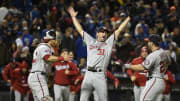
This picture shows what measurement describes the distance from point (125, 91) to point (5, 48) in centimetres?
474

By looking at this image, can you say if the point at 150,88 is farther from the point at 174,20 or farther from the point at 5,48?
the point at 174,20

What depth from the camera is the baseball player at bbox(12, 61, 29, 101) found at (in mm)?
14328

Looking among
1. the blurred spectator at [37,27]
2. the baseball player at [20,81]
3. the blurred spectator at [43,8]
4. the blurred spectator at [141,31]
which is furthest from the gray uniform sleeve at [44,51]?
the blurred spectator at [43,8]

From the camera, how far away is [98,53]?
31.8 feet

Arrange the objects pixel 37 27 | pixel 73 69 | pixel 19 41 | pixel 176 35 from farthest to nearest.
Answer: pixel 37 27
pixel 176 35
pixel 19 41
pixel 73 69

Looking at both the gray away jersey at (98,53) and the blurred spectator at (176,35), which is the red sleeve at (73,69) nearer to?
the gray away jersey at (98,53)

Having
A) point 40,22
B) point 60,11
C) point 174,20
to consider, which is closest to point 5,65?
point 40,22

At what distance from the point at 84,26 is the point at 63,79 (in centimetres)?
410

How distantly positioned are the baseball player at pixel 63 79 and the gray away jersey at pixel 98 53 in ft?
10.5

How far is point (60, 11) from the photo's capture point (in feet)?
59.1

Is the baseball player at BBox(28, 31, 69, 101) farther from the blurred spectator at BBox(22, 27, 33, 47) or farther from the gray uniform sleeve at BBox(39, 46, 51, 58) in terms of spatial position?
the blurred spectator at BBox(22, 27, 33, 47)

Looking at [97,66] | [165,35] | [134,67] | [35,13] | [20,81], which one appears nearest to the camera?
[134,67]

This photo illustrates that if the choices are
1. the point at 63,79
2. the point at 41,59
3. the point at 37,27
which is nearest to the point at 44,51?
the point at 41,59

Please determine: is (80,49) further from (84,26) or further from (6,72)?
(6,72)
